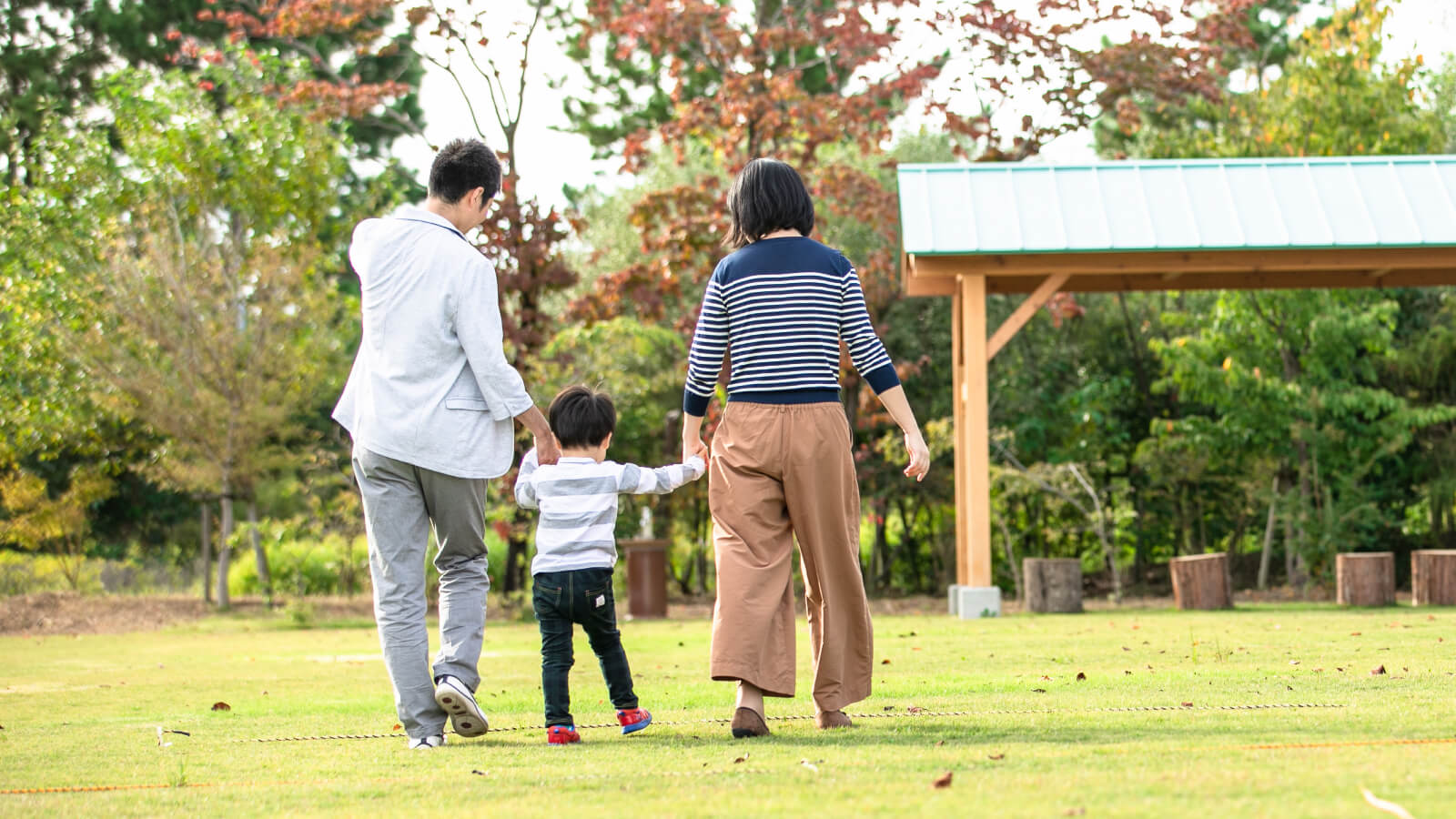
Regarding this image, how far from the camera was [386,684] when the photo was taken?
693 centimetres

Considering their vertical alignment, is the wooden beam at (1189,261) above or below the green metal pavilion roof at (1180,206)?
below

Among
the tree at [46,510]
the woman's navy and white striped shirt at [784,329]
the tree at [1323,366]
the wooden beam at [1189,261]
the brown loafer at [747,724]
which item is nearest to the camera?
the brown loafer at [747,724]

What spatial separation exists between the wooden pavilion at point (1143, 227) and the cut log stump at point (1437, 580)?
2.28 meters

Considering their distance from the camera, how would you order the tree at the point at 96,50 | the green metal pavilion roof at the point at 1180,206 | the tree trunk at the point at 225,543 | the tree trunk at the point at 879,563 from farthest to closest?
the tree at the point at 96,50
the tree trunk at the point at 879,563
the tree trunk at the point at 225,543
the green metal pavilion roof at the point at 1180,206

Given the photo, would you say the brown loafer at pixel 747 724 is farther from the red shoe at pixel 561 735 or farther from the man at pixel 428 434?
the man at pixel 428 434

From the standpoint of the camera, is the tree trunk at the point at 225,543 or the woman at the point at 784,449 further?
the tree trunk at the point at 225,543

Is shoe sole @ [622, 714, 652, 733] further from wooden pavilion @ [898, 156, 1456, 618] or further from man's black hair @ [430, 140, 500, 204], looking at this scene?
wooden pavilion @ [898, 156, 1456, 618]

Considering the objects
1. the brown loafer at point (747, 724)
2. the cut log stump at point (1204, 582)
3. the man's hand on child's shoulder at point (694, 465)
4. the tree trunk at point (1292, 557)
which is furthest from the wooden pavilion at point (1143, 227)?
the brown loafer at point (747, 724)

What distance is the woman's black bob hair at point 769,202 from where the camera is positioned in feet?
14.9

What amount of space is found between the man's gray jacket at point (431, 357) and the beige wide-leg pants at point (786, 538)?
2.30ft

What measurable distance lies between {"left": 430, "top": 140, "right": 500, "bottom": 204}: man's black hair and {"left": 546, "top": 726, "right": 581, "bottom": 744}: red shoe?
1682 mm

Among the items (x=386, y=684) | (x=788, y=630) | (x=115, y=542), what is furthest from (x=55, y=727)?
(x=115, y=542)

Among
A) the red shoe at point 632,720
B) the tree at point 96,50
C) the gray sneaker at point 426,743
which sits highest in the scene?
the tree at point 96,50

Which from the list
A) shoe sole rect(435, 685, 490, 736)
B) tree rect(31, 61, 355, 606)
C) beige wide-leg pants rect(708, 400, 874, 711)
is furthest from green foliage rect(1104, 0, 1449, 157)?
shoe sole rect(435, 685, 490, 736)
